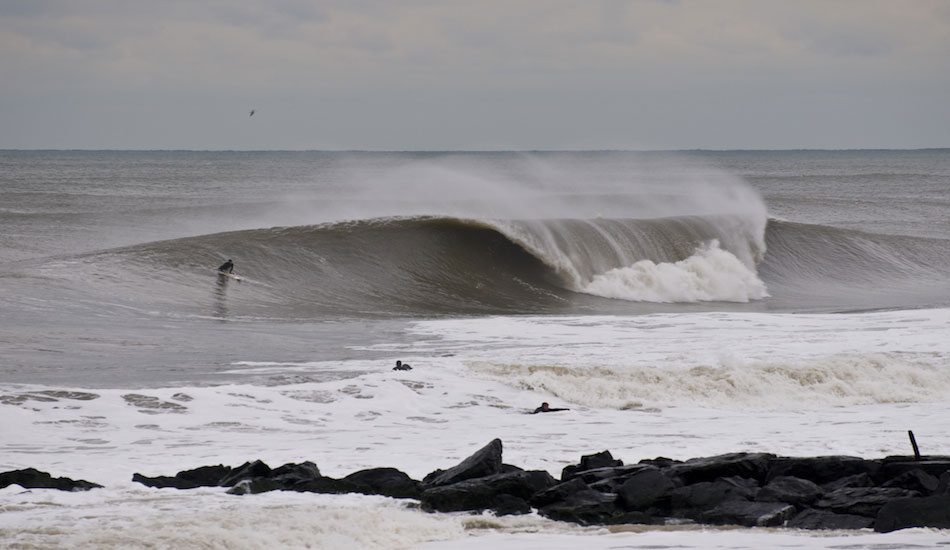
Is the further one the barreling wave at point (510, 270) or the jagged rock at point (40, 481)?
the barreling wave at point (510, 270)

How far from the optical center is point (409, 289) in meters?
22.6

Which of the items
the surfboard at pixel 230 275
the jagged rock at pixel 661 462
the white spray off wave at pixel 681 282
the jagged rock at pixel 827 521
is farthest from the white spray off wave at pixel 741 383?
the white spray off wave at pixel 681 282

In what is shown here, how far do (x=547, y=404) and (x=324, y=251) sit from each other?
13878 millimetres

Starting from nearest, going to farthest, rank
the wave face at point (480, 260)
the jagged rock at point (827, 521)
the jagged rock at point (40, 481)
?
the jagged rock at point (827, 521) < the jagged rock at point (40, 481) < the wave face at point (480, 260)

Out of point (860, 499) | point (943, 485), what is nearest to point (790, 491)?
point (860, 499)

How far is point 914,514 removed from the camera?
22.6 ft

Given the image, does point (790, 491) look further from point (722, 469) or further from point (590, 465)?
point (590, 465)

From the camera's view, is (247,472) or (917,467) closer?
(917,467)

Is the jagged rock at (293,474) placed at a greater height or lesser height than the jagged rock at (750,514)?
greater

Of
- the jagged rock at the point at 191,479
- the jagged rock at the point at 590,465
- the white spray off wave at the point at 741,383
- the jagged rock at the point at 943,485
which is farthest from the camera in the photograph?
the white spray off wave at the point at 741,383

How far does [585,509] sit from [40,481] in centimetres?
379

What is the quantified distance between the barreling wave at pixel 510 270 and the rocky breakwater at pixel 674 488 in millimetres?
10273

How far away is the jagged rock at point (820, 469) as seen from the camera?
26.2 feet

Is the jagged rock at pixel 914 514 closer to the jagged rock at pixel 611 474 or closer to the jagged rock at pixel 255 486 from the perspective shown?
the jagged rock at pixel 611 474
